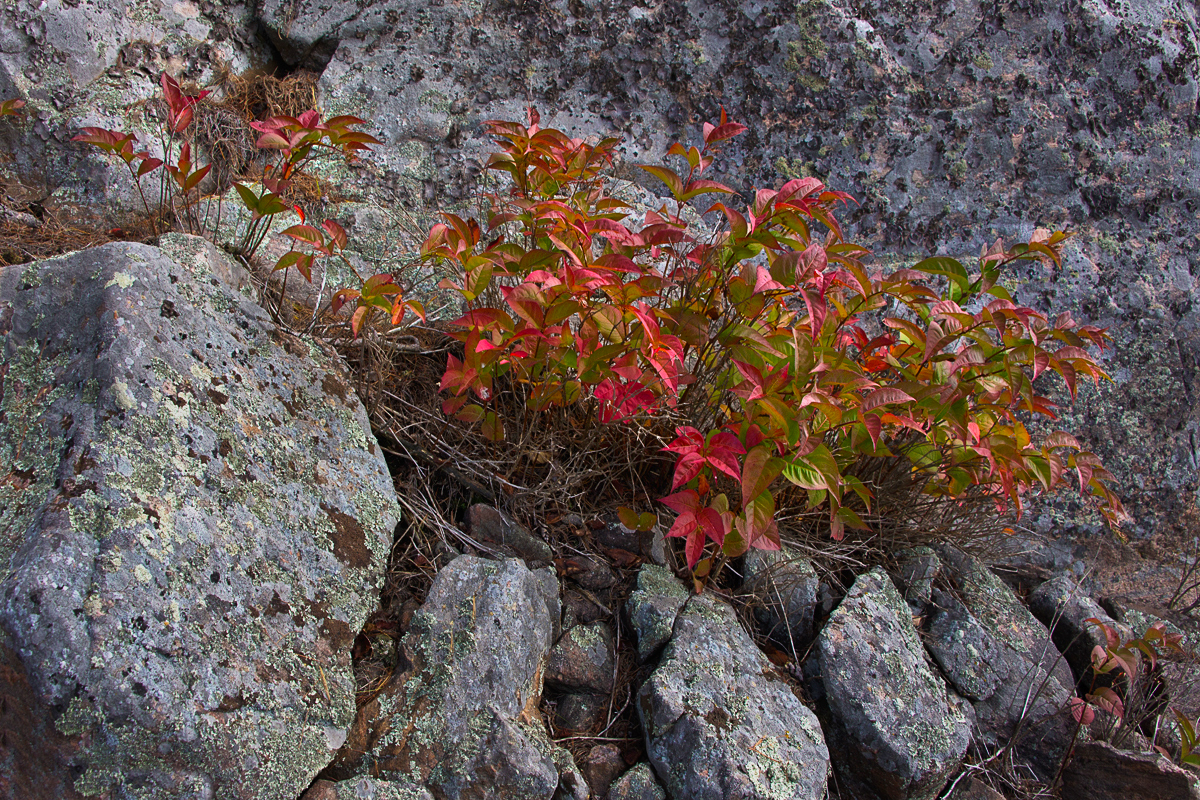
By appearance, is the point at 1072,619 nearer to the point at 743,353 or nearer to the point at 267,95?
the point at 743,353

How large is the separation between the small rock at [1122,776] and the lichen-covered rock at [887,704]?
39 centimetres

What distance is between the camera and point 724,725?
162 centimetres

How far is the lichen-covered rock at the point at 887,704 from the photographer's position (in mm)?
1745

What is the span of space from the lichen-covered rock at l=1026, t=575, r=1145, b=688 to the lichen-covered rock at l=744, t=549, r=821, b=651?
92cm

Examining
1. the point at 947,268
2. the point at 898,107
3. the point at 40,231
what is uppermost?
the point at 898,107

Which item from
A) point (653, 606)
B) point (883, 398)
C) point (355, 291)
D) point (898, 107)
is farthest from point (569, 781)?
point (898, 107)

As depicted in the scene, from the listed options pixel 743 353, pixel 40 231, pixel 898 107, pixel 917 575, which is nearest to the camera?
pixel 743 353

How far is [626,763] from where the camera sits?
1657 millimetres

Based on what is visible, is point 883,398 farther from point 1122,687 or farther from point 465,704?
point 1122,687

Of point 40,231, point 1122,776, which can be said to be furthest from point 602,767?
point 40,231

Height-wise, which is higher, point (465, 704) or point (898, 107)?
point (898, 107)

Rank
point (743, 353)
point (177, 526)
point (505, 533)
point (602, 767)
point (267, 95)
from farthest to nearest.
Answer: point (267, 95) → point (505, 533) → point (743, 353) → point (602, 767) → point (177, 526)

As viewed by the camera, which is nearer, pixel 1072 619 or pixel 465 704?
pixel 465 704

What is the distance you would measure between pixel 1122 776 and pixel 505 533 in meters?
1.84
